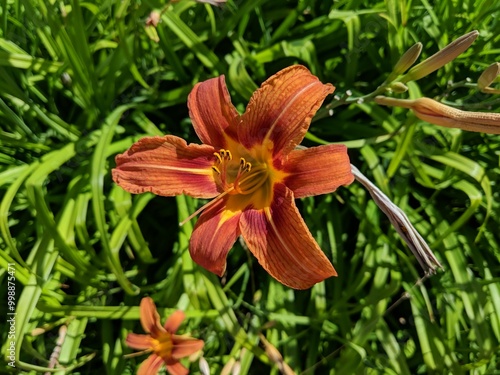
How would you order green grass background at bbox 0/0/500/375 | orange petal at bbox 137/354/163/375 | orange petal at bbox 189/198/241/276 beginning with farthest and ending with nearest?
green grass background at bbox 0/0/500/375, orange petal at bbox 137/354/163/375, orange petal at bbox 189/198/241/276

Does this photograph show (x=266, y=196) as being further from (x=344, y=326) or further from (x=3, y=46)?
(x=3, y=46)

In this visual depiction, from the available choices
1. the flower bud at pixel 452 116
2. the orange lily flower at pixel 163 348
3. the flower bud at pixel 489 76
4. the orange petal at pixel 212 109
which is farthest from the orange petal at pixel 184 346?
the flower bud at pixel 489 76

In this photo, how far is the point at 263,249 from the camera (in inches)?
37.3

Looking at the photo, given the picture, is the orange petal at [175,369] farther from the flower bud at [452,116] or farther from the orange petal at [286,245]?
the flower bud at [452,116]

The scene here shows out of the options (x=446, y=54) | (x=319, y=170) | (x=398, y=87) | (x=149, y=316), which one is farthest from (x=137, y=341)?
(x=446, y=54)

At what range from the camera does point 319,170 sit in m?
0.91

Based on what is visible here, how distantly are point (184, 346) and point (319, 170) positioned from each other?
0.68 m

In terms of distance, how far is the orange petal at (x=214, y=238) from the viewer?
0.99 metres

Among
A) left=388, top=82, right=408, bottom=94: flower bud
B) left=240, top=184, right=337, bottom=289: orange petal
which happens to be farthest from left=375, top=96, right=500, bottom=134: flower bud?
left=240, top=184, right=337, bottom=289: orange petal

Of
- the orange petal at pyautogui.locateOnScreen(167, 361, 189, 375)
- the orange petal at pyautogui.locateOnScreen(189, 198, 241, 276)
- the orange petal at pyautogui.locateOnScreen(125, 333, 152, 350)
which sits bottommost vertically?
the orange petal at pyautogui.locateOnScreen(167, 361, 189, 375)

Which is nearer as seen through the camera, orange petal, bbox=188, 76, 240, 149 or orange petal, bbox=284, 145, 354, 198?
orange petal, bbox=284, 145, 354, 198

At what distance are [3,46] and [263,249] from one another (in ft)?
3.50

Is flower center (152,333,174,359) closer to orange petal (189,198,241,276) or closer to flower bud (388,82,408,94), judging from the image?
orange petal (189,198,241,276)

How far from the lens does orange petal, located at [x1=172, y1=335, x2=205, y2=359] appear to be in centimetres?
127
